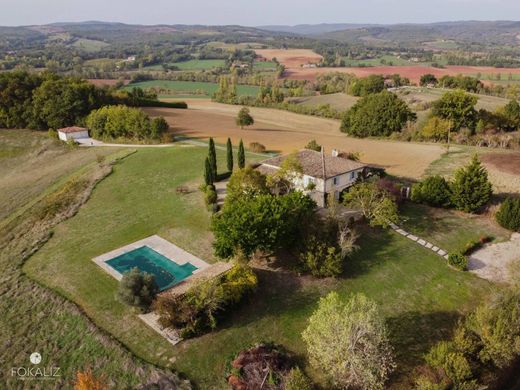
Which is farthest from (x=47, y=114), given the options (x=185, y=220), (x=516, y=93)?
(x=516, y=93)

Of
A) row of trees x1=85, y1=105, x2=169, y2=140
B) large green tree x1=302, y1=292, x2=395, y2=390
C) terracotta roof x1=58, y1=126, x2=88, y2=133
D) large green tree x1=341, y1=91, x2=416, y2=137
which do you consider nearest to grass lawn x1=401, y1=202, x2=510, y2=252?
large green tree x1=302, y1=292, x2=395, y2=390

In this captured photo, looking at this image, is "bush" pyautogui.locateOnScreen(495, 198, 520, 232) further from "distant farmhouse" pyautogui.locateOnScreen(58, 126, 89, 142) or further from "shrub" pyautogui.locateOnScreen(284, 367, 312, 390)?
"distant farmhouse" pyautogui.locateOnScreen(58, 126, 89, 142)

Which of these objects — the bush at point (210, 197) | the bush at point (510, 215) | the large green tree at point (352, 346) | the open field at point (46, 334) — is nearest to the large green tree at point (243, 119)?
the bush at point (210, 197)

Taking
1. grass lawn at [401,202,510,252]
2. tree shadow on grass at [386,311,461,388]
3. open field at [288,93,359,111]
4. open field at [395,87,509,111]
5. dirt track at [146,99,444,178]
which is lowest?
tree shadow on grass at [386,311,461,388]

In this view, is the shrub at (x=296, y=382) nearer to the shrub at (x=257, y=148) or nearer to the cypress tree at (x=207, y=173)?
the cypress tree at (x=207, y=173)

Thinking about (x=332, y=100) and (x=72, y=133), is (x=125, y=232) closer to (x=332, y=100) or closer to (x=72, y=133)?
(x=72, y=133)

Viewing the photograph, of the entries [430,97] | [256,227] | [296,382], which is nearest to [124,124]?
[256,227]
